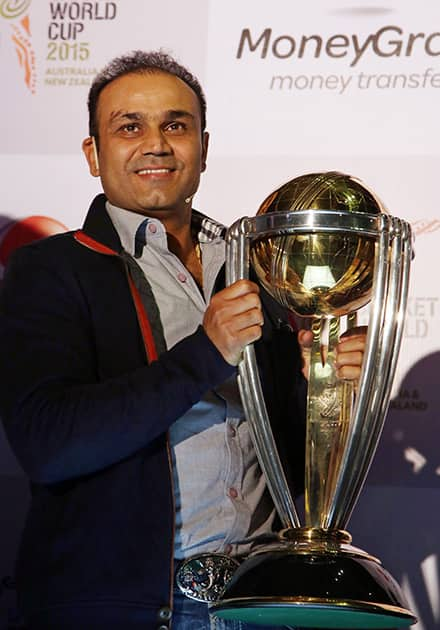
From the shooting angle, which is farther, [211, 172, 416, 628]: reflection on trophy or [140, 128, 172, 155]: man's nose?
[140, 128, 172, 155]: man's nose

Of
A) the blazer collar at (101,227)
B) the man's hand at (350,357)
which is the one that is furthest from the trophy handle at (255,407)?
the blazer collar at (101,227)

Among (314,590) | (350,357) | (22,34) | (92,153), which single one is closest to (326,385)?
(350,357)

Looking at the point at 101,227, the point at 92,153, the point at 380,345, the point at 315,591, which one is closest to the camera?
the point at 315,591

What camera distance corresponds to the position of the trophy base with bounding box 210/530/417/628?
146 cm

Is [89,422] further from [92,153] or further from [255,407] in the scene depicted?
[92,153]

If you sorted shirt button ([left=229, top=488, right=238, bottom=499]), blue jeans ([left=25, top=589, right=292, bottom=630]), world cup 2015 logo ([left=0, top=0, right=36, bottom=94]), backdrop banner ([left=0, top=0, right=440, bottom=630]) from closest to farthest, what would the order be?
blue jeans ([left=25, top=589, right=292, bottom=630])
shirt button ([left=229, top=488, right=238, bottom=499])
backdrop banner ([left=0, top=0, right=440, bottom=630])
world cup 2015 logo ([left=0, top=0, right=36, bottom=94])

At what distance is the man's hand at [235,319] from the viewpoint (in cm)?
152

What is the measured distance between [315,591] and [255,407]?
25 centimetres

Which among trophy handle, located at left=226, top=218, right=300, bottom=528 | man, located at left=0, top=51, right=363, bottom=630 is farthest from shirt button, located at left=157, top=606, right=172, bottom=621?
trophy handle, located at left=226, top=218, right=300, bottom=528

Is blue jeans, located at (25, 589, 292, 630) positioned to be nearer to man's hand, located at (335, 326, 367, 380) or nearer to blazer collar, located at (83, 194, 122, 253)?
man's hand, located at (335, 326, 367, 380)

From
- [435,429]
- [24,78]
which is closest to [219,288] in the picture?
[435,429]

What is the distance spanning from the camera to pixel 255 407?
5.22ft

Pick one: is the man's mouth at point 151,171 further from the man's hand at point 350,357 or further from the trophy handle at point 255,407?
the man's hand at point 350,357

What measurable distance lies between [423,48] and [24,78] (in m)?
0.73
